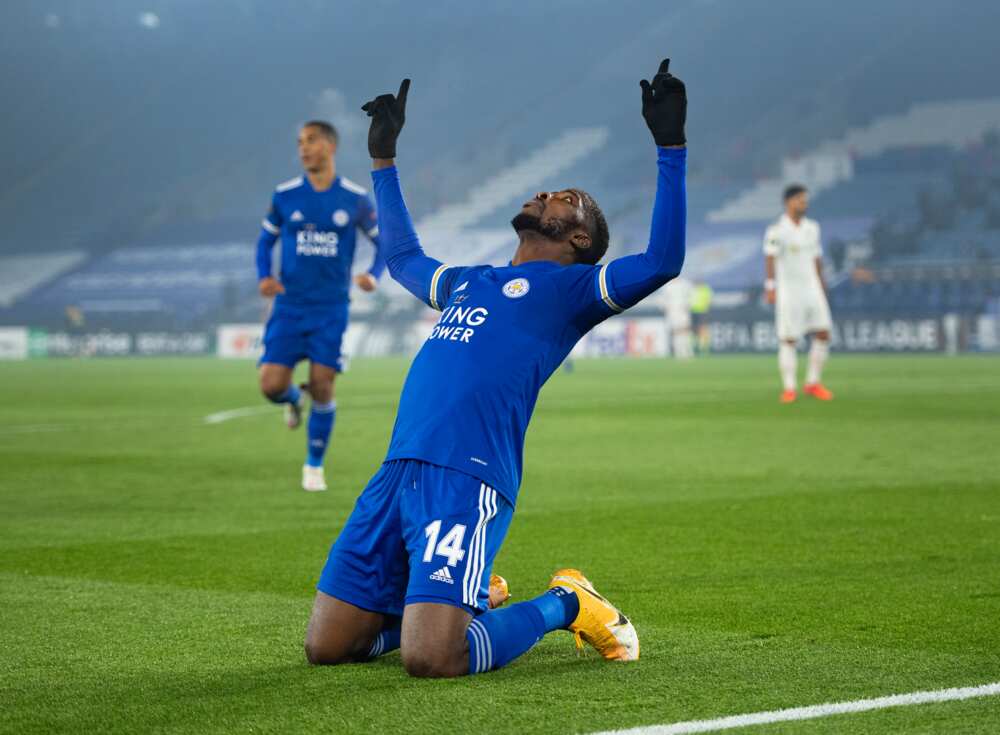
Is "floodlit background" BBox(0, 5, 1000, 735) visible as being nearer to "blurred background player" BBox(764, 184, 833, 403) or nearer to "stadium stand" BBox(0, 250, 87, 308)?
"stadium stand" BBox(0, 250, 87, 308)

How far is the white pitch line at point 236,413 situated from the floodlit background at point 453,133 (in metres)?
25.3

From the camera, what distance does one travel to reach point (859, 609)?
4941 millimetres

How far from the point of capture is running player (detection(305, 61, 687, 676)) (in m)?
4.00

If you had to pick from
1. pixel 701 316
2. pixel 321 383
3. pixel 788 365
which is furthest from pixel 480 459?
pixel 701 316

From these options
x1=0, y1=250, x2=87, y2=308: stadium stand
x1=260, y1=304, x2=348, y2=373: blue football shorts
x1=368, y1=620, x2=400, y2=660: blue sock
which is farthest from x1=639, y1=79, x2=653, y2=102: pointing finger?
x1=0, y1=250, x2=87, y2=308: stadium stand

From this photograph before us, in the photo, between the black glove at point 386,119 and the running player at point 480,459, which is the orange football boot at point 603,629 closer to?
the running player at point 480,459

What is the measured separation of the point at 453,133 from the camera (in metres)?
57.6

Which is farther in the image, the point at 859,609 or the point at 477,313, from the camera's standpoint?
the point at 859,609

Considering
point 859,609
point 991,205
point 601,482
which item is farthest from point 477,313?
point 991,205

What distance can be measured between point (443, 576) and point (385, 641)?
1.30ft

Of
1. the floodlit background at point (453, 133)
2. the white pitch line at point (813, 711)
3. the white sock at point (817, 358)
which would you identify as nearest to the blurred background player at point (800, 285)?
the white sock at point (817, 358)

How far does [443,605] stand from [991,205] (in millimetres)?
41447

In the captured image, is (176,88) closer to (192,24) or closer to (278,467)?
(192,24)

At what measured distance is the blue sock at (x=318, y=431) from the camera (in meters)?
9.27
